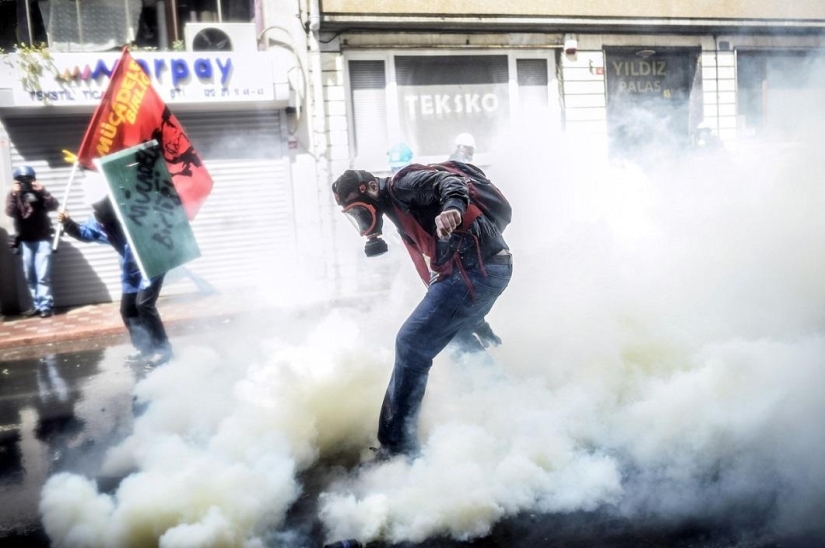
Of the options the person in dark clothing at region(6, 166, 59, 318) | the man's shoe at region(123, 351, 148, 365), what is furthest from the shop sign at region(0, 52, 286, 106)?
the man's shoe at region(123, 351, 148, 365)

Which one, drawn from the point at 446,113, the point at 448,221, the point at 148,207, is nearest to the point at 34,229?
the point at 148,207

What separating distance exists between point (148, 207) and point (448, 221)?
323 centimetres

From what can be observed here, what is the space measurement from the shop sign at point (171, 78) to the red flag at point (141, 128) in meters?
4.46

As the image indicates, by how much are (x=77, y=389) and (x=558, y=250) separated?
399 centimetres

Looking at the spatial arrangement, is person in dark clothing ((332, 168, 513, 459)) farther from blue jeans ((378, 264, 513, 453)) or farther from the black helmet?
the black helmet

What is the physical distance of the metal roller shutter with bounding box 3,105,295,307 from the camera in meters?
10.2

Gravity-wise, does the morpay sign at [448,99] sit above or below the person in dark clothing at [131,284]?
above

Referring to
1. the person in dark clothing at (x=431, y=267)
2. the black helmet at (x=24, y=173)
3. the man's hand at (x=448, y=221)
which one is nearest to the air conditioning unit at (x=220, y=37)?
the black helmet at (x=24, y=173)

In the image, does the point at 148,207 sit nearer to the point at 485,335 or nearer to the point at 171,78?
the point at 485,335

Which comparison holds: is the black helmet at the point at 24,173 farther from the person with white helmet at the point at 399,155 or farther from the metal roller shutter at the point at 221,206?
the person with white helmet at the point at 399,155

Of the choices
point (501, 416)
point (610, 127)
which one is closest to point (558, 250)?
point (501, 416)

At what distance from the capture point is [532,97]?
486 inches

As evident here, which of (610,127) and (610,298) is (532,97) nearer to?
(610,127)

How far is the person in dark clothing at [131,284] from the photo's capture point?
5.89 metres
